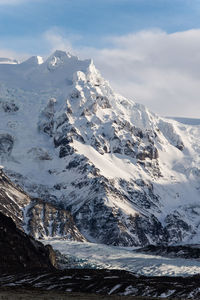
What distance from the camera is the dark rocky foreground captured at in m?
113

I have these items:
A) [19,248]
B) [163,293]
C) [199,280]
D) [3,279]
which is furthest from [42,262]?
[163,293]

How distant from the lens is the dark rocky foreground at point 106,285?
372ft

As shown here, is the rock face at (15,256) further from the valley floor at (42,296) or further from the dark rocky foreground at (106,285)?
the valley floor at (42,296)

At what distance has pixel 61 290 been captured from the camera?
373 ft

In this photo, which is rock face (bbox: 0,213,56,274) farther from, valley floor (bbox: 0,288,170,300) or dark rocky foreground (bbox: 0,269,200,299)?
valley floor (bbox: 0,288,170,300)

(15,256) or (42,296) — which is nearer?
(42,296)

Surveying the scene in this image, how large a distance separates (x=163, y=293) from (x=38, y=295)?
23747mm

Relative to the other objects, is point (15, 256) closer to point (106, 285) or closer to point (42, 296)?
point (106, 285)

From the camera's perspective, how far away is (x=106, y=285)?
118750mm

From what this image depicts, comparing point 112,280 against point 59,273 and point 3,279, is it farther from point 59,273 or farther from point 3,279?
point 3,279

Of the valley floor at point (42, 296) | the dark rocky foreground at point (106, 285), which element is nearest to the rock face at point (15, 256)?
the dark rocky foreground at point (106, 285)

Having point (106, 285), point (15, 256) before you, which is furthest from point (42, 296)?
point (15, 256)

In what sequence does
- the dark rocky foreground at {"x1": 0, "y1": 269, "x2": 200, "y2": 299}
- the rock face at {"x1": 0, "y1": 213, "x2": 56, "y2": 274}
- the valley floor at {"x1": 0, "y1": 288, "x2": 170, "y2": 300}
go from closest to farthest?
1. the valley floor at {"x1": 0, "y1": 288, "x2": 170, "y2": 300}
2. the dark rocky foreground at {"x1": 0, "y1": 269, "x2": 200, "y2": 299}
3. the rock face at {"x1": 0, "y1": 213, "x2": 56, "y2": 274}

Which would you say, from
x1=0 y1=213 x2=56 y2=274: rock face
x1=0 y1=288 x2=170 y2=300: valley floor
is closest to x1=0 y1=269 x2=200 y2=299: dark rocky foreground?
x1=0 y1=288 x2=170 y2=300: valley floor
